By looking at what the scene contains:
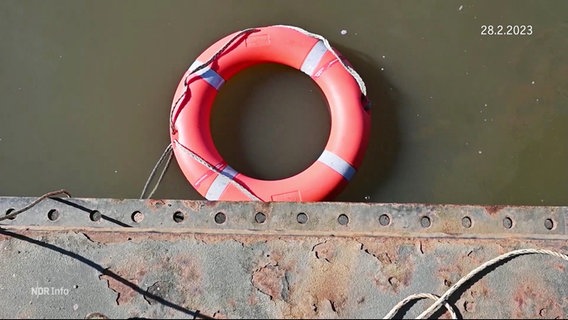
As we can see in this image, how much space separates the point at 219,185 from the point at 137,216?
1.58 ft

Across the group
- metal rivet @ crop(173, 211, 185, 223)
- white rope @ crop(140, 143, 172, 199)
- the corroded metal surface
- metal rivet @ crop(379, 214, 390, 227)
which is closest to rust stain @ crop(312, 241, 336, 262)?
the corroded metal surface

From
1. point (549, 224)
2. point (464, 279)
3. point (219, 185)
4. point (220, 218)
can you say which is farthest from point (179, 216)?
point (549, 224)

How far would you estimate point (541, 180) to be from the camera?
2168 millimetres

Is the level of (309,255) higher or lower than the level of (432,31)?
lower

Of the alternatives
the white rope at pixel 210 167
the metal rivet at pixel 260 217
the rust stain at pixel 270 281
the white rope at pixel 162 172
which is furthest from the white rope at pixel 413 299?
the white rope at pixel 162 172

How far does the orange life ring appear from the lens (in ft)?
6.33

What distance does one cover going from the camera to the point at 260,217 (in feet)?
4.86

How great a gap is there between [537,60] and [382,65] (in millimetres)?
579

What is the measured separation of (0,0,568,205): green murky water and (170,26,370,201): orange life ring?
0.17 metres

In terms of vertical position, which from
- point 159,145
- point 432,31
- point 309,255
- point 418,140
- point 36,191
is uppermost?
point 432,31

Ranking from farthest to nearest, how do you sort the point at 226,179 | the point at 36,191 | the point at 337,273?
the point at 36,191 < the point at 226,179 < the point at 337,273

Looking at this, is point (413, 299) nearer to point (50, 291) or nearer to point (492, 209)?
point (492, 209)

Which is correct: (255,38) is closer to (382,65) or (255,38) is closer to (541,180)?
(382,65)

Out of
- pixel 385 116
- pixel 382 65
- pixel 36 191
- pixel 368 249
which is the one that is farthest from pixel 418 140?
pixel 36 191
